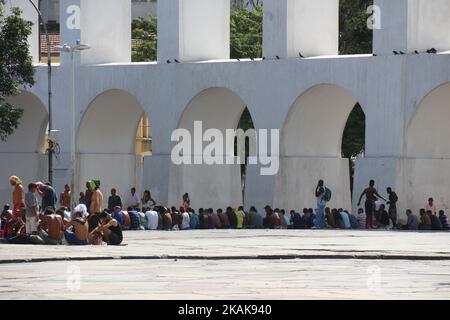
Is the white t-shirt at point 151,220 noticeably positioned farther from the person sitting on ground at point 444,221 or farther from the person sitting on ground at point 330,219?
the person sitting on ground at point 444,221

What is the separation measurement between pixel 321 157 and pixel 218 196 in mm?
3943

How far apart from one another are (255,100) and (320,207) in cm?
486

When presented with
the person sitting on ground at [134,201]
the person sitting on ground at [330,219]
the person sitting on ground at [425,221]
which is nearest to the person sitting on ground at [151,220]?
the person sitting on ground at [134,201]

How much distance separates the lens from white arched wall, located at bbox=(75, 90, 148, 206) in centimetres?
4806

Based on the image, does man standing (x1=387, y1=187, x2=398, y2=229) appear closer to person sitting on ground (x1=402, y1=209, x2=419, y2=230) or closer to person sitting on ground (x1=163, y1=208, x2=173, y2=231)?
person sitting on ground (x1=402, y1=209, x2=419, y2=230)

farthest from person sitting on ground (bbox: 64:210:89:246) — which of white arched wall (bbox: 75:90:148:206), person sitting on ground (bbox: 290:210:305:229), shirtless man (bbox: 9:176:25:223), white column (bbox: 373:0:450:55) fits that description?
white arched wall (bbox: 75:90:148:206)

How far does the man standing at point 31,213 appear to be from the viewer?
2988cm

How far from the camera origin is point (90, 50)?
4791 cm

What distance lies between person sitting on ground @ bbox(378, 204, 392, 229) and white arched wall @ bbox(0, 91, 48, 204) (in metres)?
14.7

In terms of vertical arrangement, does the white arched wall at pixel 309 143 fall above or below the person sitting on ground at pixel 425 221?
above

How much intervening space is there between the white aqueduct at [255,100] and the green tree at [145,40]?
10.3m

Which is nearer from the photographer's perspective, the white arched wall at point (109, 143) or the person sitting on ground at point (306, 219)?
the person sitting on ground at point (306, 219)

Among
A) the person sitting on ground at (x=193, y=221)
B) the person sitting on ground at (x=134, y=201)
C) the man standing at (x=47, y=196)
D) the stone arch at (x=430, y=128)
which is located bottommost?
the person sitting on ground at (x=193, y=221)
